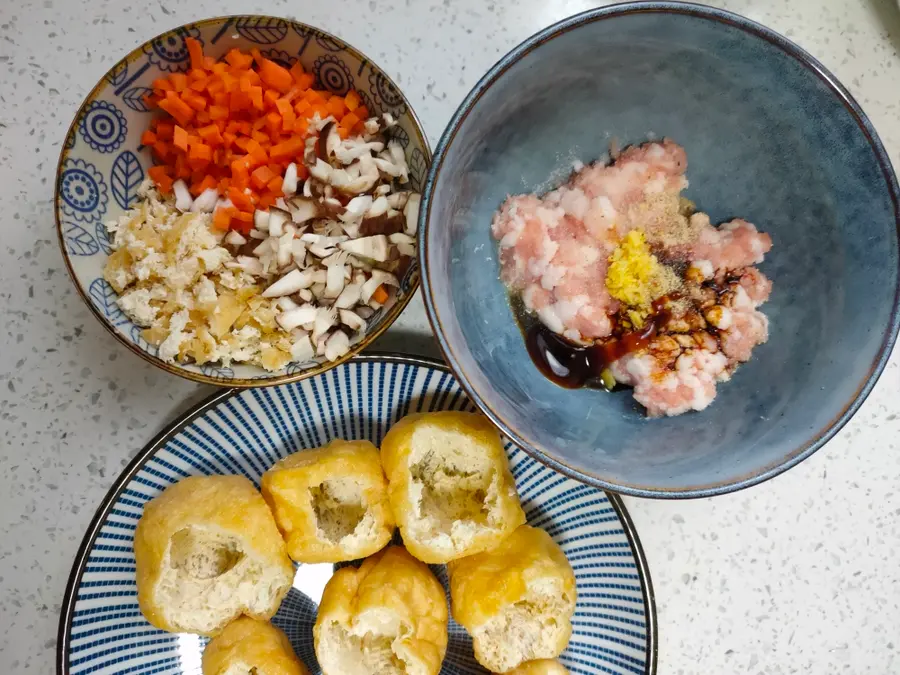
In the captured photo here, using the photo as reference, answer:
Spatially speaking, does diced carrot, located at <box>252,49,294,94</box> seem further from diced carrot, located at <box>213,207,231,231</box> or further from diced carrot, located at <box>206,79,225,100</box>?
diced carrot, located at <box>213,207,231,231</box>

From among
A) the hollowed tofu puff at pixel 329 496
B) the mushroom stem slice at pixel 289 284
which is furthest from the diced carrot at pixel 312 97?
the hollowed tofu puff at pixel 329 496

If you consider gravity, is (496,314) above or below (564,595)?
above

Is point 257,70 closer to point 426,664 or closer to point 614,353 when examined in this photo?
point 614,353

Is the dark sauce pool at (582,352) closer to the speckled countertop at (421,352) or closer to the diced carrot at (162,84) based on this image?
the speckled countertop at (421,352)

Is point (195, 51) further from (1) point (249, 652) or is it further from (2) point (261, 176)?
(1) point (249, 652)

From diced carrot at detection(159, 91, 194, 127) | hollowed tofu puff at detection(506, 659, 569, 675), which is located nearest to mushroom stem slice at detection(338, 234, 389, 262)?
diced carrot at detection(159, 91, 194, 127)

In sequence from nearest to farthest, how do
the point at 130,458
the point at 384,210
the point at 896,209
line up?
the point at 896,209, the point at 384,210, the point at 130,458

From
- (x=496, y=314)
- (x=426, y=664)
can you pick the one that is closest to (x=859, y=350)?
(x=496, y=314)
